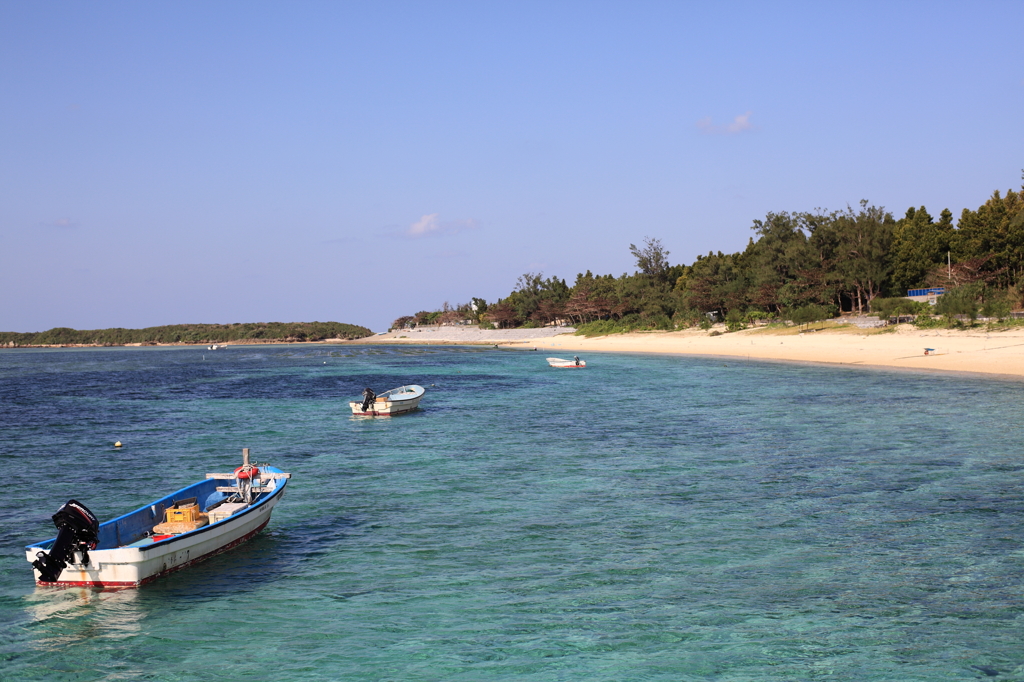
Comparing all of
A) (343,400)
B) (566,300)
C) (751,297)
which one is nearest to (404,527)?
(343,400)

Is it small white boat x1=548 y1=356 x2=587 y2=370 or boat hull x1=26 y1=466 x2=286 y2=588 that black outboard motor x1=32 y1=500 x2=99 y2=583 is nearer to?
boat hull x1=26 y1=466 x2=286 y2=588

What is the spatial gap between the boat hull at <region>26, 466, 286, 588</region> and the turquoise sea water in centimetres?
29

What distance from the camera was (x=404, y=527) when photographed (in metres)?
16.4

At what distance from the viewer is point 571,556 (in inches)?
550

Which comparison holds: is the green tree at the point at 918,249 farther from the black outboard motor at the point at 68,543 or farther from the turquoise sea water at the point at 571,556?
the black outboard motor at the point at 68,543

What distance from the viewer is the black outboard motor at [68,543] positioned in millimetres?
12273

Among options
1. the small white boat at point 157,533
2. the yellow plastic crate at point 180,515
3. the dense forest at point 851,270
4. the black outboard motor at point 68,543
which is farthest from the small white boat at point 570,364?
the black outboard motor at point 68,543

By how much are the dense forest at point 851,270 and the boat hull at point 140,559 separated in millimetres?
59741

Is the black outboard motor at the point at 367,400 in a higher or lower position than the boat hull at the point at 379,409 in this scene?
higher

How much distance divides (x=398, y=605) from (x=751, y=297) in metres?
87.7

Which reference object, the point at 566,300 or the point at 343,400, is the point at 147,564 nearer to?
the point at 343,400

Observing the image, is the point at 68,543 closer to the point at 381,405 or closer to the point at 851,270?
the point at 381,405

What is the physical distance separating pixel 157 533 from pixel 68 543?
2.45m

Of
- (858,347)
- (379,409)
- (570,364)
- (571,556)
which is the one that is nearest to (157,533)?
(571,556)
